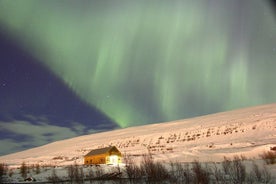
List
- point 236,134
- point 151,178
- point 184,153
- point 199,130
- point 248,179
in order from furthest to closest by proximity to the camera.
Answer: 1. point 199,130
2. point 236,134
3. point 184,153
4. point 151,178
5. point 248,179

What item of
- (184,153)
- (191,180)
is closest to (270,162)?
(191,180)

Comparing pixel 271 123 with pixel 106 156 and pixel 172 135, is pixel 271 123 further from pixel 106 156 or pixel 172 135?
pixel 106 156

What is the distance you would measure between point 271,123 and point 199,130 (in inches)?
644

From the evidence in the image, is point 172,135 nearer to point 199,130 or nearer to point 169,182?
point 199,130

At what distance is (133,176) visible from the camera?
20375 mm

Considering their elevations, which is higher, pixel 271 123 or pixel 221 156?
pixel 271 123

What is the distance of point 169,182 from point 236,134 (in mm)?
37473

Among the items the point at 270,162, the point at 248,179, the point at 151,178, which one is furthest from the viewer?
the point at 270,162

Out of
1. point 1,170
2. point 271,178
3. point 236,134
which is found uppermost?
point 236,134

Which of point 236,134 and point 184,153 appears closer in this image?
point 184,153

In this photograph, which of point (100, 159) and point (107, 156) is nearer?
point (107, 156)

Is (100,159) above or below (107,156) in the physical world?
below

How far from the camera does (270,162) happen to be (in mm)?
22906

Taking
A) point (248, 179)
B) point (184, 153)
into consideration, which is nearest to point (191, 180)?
point (248, 179)
